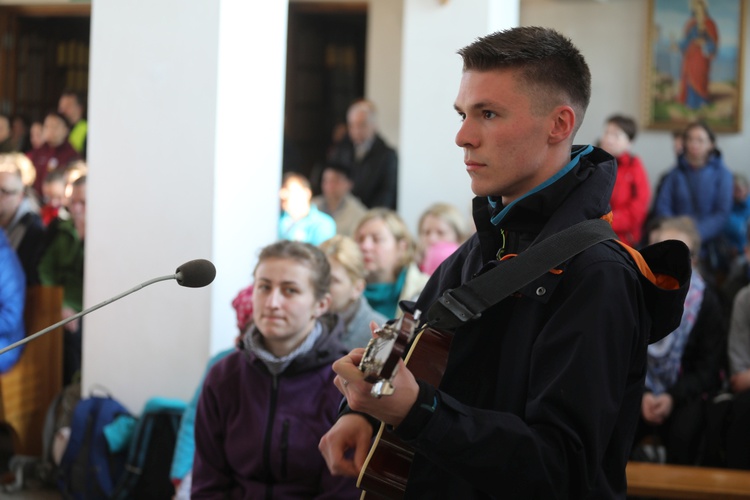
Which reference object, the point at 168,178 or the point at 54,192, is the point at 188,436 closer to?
the point at 168,178

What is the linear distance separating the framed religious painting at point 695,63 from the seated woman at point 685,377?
4.44 meters

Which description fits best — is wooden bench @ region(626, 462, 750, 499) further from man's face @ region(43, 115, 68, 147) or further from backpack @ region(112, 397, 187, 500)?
man's face @ region(43, 115, 68, 147)

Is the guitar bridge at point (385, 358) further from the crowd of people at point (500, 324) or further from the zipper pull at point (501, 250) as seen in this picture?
the zipper pull at point (501, 250)

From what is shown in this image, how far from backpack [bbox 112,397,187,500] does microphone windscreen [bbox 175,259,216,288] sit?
239 cm

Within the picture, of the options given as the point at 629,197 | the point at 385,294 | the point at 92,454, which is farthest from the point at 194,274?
the point at 629,197

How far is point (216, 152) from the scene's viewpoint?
13.9 feet

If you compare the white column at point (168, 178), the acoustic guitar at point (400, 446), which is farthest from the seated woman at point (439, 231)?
the acoustic guitar at point (400, 446)

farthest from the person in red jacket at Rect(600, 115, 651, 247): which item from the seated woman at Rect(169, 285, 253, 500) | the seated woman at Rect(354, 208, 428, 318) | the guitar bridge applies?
the guitar bridge

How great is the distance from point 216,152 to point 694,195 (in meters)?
4.35

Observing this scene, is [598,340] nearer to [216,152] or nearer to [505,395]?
[505,395]

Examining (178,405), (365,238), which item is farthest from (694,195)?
(178,405)

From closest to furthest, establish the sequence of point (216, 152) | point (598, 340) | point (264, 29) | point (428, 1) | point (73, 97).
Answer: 1. point (598, 340)
2. point (216, 152)
3. point (264, 29)
4. point (428, 1)
5. point (73, 97)

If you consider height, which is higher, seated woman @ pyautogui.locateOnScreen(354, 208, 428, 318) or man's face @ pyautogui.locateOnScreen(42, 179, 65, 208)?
man's face @ pyautogui.locateOnScreen(42, 179, 65, 208)

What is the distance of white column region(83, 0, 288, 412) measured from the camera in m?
4.26
